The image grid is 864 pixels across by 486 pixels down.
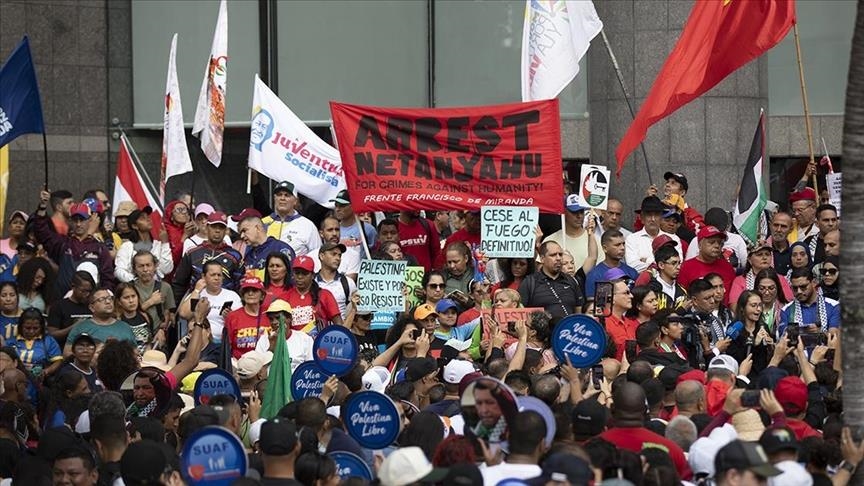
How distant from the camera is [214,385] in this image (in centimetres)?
1205

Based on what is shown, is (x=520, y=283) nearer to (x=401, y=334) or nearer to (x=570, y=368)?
(x=401, y=334)

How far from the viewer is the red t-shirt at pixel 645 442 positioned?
962 cm

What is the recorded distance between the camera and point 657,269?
15508 millimetres

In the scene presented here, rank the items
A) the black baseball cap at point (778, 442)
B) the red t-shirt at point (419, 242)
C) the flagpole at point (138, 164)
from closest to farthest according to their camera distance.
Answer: the black baseball cap at point (778, 442) → the red t-shirt at point (419, 242) → the flagpole at point (138, 164)

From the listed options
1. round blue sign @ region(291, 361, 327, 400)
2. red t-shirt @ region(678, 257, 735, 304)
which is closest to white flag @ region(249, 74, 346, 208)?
red t-shirt @ region(678, 257, 735, 304)

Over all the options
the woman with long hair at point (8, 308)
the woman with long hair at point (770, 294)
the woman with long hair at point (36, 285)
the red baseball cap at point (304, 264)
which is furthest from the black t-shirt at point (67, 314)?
the woman with long hair at point (770, 294)

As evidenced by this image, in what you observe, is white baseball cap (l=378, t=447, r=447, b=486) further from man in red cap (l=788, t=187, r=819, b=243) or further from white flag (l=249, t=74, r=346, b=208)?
white flag (l=249, t=74, r=346, b=208)

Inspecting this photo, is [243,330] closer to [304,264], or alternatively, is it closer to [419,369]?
[304,264]

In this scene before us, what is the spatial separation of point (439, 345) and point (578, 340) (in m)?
2.00

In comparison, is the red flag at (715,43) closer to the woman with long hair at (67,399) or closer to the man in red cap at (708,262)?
the man in red cap at (708,262)

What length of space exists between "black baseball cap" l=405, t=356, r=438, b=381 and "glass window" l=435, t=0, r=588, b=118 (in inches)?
413

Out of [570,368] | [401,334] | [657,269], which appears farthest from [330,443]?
[657,269]

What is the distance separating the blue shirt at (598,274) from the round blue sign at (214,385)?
13.1 ft

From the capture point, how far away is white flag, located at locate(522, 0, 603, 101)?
17266 mm
